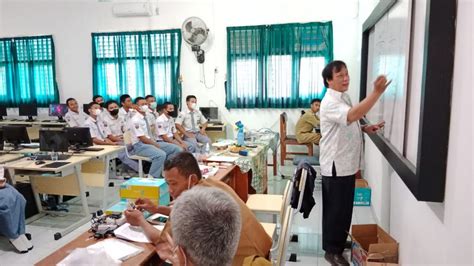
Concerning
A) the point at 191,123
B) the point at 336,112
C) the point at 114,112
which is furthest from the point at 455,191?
the point at 114,112

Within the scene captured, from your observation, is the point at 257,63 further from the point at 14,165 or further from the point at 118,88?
the point at 14,165

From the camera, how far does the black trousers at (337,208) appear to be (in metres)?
2.68

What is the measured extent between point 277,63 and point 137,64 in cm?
292

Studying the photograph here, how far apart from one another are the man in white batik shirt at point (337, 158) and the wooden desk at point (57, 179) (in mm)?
2656

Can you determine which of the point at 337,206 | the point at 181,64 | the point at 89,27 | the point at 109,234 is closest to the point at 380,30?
the point at 337,206

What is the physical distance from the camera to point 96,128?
6164mm

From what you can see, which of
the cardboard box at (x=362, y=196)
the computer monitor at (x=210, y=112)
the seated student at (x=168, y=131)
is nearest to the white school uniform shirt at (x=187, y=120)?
the seated student at (x=168, y=131)

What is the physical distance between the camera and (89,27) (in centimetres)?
771

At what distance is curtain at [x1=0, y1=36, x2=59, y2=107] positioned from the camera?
314 inches

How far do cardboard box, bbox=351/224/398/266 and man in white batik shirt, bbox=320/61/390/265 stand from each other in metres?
0.12

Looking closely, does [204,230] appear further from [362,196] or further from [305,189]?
[362,196]

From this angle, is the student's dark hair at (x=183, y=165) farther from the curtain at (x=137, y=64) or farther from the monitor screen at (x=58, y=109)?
the monitor screen at (x=58, y=109)

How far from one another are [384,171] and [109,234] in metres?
2.36

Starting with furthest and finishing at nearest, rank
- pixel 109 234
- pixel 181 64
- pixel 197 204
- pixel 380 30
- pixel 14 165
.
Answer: pixel 181 64 → pixel 14 165 → pixel 380 30 → pixel 109 234 → pixel 197 204
